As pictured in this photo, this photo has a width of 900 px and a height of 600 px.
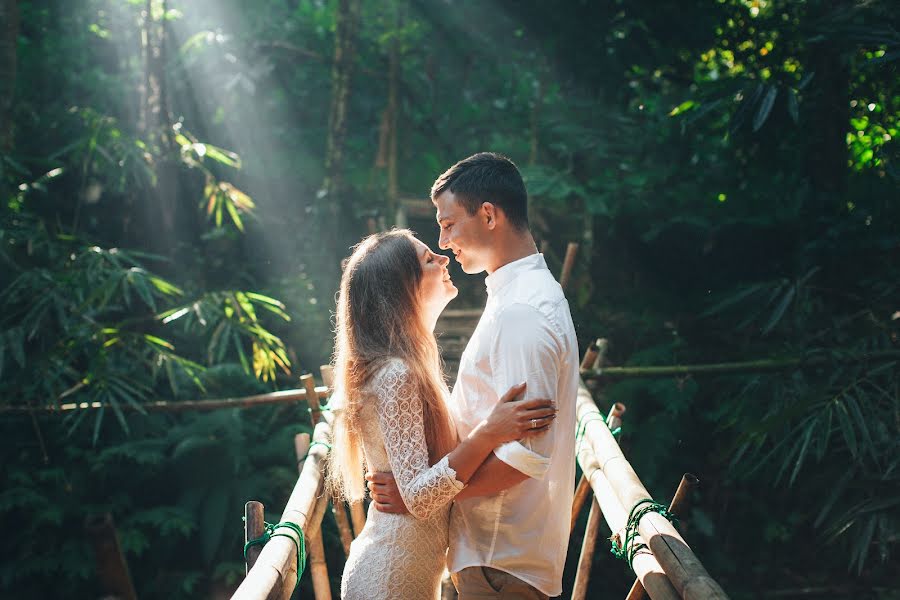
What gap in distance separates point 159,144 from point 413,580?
521 centimetres

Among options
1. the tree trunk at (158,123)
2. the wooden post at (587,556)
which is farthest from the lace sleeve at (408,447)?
the tree trunk at (158,123)

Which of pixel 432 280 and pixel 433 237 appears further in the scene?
pixel 433 237

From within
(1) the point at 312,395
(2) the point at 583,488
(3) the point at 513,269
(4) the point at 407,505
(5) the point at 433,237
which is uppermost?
(3) the point at 513,269

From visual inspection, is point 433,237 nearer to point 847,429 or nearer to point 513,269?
point 847,429

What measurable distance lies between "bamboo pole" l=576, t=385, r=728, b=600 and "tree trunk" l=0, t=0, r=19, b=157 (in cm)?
369

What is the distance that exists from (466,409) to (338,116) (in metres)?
5.90

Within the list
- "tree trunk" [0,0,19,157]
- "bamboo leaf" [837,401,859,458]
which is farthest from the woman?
"tree trunk" [0,0,19,157]

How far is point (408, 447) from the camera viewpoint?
5.60 feet

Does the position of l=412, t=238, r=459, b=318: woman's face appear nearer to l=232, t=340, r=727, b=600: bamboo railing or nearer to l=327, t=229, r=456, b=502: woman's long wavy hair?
l=327, t=229, r=456, b=502: woman's long wavy hair

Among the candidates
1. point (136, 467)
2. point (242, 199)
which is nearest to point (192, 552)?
point (136, 467)

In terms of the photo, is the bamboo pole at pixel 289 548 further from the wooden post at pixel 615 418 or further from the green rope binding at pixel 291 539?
the wooden post at pixel 615 418

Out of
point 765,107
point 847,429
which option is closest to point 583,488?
point 847,429

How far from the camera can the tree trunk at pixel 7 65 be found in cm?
412

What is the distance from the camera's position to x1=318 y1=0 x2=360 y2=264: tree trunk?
281 inches
